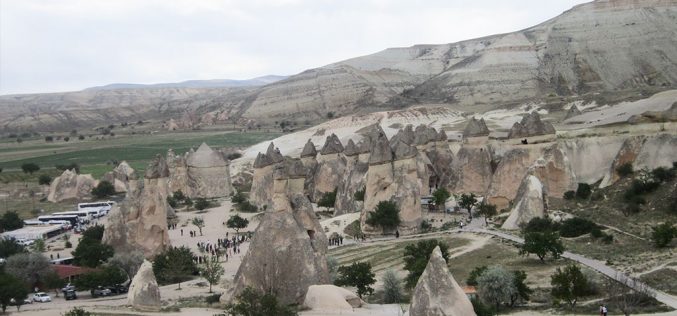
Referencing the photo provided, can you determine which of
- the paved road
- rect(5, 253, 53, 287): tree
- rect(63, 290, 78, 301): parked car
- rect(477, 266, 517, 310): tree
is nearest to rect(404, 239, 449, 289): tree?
rect(477, 266, 517, 310): tree

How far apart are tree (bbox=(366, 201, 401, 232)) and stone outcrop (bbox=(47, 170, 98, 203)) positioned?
31985mm

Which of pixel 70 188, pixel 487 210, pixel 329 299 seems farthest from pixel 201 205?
pixel 329 299

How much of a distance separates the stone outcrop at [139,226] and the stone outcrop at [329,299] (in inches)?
569

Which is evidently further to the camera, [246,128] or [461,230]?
[246,128]

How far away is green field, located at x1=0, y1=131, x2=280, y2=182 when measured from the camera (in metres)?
81.6

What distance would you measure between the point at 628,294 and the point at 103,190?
158 ft

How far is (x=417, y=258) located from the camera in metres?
26.0

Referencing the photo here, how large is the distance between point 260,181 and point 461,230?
1915cm

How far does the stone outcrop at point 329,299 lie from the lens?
2048 centimetres

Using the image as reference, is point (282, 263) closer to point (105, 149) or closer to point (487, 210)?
point (487, 210)

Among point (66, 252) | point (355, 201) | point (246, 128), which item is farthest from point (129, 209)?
point (246, 128)

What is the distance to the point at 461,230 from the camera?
112ft

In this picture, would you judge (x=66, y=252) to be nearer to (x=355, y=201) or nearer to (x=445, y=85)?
(x=355, y=201)

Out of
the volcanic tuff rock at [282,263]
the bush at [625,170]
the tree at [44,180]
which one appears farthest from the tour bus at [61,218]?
the bush at [625,170]
